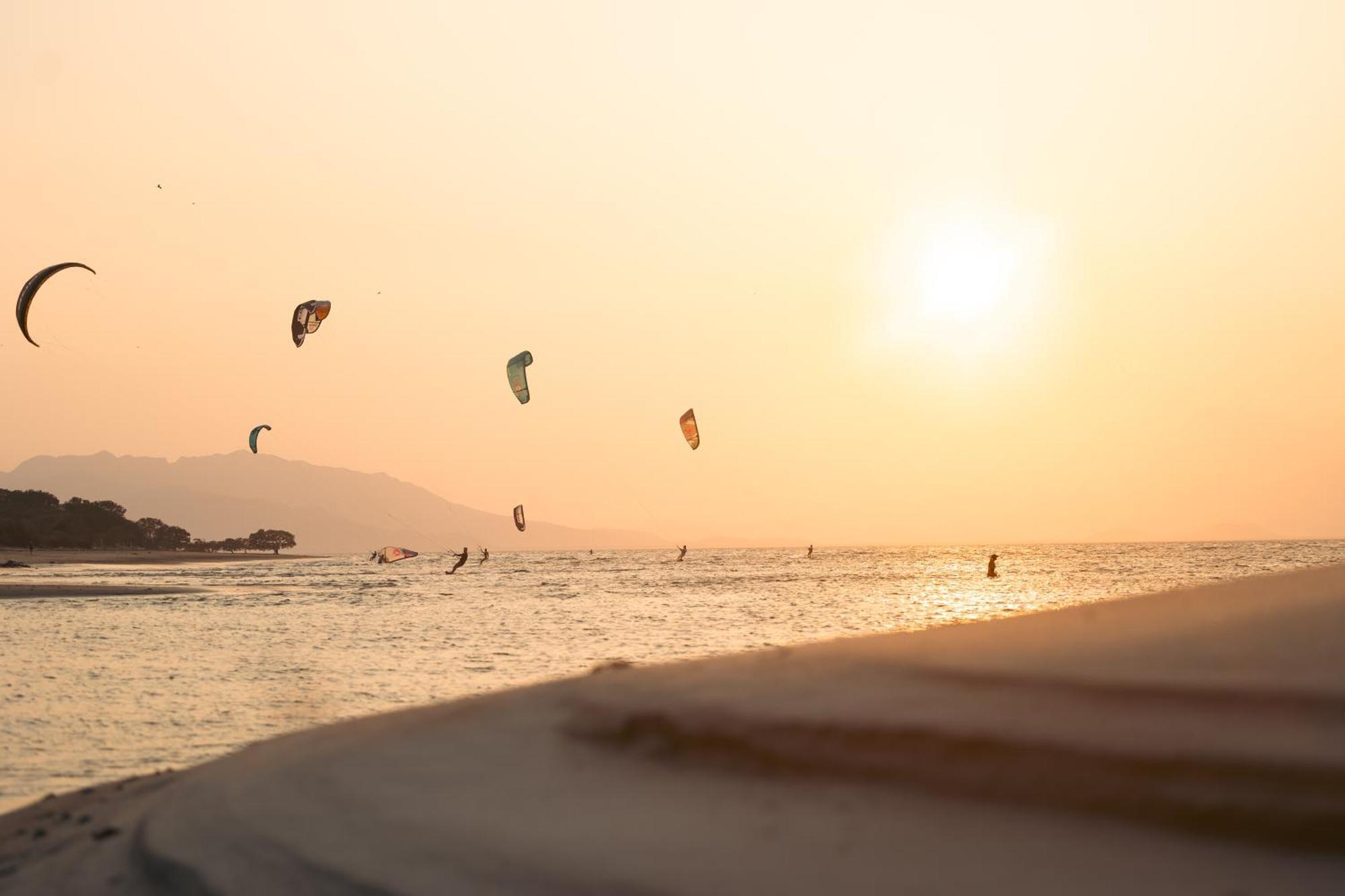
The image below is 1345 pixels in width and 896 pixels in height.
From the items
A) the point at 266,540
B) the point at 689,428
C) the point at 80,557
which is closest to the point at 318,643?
the point at 689,428

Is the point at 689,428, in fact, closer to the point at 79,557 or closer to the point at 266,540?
the point at 79,557

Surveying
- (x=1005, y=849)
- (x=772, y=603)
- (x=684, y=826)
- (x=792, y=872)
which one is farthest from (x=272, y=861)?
(x=772, y=603)

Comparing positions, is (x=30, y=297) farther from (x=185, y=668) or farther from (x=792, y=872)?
(x=792, y=872)

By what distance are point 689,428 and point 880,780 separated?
39721 millimetres

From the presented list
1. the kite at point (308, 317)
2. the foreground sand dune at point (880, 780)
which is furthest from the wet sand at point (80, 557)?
the foreground sand dune at point (880, 780)

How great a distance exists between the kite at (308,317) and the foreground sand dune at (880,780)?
1172 inches

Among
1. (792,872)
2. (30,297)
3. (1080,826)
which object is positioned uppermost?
(30,297)

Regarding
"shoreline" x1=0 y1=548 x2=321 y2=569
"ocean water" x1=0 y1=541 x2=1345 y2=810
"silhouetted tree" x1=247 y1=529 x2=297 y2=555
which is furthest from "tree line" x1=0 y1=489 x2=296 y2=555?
"ocean water" x1=0 y1=541 x2=1345 y2=810

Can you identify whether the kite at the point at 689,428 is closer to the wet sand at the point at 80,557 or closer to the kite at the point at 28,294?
the kite at the point at 28,294

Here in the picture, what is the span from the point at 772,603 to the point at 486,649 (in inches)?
647

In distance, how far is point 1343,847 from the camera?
1.41 m

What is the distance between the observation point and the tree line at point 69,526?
284 feet

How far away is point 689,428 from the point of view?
4156 centimetres

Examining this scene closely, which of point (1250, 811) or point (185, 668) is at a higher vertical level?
point (1250, 811)
